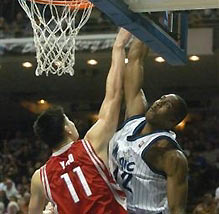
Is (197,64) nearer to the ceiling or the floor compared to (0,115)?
nearer to the ceiling

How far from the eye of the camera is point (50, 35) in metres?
4.75

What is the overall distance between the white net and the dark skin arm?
156cm

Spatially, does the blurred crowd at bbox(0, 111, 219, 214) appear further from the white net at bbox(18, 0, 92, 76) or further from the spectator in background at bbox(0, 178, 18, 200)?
the white net at bbox(18, 0, 92, 76)

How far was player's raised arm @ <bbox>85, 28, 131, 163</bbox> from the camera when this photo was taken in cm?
335

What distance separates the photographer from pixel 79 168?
10.9 feet

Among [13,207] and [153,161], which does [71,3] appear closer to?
[153,161]

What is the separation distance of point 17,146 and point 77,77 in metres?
1.81

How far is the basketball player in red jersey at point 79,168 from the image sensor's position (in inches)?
130

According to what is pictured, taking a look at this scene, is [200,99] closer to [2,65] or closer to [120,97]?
[2,65]

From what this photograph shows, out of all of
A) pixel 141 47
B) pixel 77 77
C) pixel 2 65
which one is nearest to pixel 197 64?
pixel 77 77

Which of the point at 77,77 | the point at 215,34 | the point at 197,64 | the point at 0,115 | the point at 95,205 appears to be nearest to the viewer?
the point at 95,205

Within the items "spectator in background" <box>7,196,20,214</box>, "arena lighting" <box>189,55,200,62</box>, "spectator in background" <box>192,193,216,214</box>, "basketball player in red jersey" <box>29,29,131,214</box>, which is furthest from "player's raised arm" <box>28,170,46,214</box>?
"arena lighting" <box>189,55,200,62</box>

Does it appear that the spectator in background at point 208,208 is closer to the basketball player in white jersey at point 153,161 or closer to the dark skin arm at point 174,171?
the basketball player in white jersey at point 153,161

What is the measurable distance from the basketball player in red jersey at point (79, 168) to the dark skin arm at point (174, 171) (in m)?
0.28
